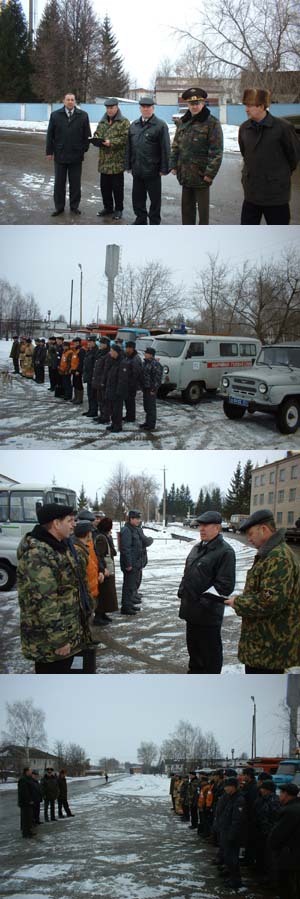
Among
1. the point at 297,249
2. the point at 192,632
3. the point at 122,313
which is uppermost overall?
the point at 297,249

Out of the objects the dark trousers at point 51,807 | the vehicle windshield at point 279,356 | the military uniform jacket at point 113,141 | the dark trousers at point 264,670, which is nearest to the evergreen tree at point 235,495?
the vehicle windshield at point 279,356

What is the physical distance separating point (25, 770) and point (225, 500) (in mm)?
1824

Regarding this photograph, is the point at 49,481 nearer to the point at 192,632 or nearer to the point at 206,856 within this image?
the point at 192,632

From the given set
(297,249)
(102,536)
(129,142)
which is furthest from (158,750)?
(129,142)

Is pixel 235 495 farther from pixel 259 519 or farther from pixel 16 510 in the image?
pixel 16 510

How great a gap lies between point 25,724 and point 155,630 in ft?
2.82

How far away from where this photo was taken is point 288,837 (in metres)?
4.96

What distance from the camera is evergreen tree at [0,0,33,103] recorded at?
6.47 m

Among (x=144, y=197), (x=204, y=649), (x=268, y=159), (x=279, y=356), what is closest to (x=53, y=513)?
(x=204, y=649)

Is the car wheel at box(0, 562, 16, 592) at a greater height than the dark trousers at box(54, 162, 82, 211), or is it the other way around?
the dark trousers at box(54, 162, 82, 211)

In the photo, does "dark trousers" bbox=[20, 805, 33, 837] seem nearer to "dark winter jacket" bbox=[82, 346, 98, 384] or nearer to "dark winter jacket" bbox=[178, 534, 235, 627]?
"dark winter jacket" bbox=[178, 534, 235, 627]

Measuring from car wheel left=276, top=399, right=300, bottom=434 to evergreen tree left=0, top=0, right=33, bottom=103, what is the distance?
2.44 meters

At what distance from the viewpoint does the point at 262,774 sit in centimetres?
535

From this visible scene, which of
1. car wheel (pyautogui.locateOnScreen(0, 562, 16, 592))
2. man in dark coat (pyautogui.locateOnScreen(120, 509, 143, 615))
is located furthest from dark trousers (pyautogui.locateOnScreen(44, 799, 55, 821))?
car wheel (pyautogui.locateOnScreen(0, 562, 16, 592))
